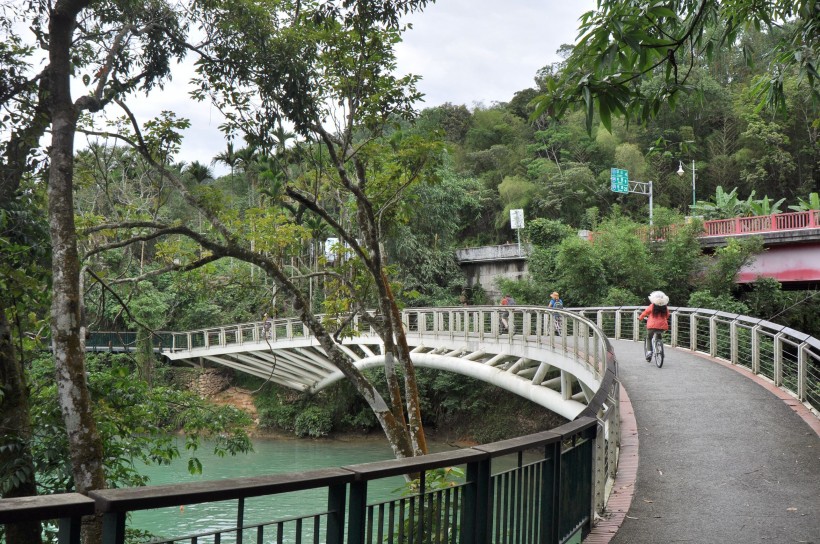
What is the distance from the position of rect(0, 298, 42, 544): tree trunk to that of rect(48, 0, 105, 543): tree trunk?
0.41 metres

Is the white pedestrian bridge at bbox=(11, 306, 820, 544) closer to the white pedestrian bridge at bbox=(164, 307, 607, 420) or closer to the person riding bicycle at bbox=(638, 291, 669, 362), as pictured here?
the white pedestrian bridge at bbox=(164, 307, 607, 420)

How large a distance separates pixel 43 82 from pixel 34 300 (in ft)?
7.57

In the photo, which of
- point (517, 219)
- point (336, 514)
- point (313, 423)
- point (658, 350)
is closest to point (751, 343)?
point (658, 350)

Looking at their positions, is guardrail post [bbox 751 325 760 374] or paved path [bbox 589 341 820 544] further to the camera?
guardrail post [bbox 751 325 760 374]

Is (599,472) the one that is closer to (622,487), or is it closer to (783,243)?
(622,487)

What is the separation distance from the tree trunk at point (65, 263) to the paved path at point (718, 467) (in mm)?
4321

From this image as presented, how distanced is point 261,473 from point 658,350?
16031 millimetres

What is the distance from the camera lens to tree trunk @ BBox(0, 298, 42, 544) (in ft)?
18.9

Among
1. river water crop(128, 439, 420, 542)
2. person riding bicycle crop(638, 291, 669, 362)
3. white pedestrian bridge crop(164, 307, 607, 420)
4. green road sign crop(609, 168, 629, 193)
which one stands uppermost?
green road sign crop(609, 168, 629, 193)

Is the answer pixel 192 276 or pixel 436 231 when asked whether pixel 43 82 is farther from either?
pixel 436 231

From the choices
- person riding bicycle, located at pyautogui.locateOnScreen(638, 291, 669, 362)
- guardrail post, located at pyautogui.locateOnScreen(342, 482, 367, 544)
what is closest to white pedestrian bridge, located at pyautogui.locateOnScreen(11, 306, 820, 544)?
guardrail post, located at pyautogui.locateOnScreen(342, 482, 367, 544)

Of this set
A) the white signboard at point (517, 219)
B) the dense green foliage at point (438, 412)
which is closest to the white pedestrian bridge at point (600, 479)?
the dense green foliage at point (438, 412)

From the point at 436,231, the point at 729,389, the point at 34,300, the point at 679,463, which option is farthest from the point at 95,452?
the point at 436,231

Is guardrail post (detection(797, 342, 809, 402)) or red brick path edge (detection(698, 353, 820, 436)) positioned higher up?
guardrail post (detection(797, 342, 809, 402))
